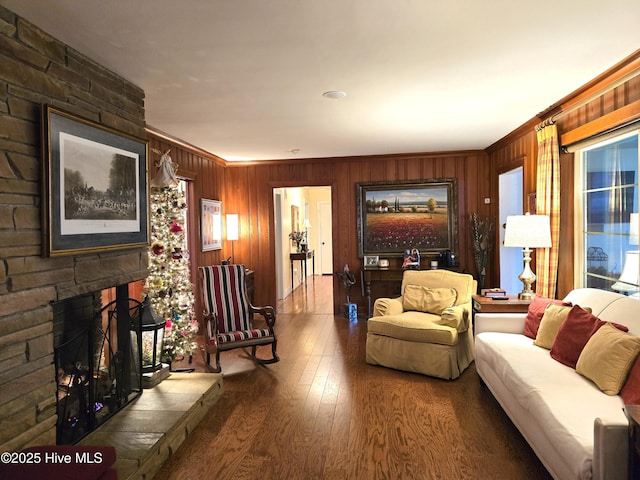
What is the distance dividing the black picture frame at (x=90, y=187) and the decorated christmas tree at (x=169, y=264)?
1.01 metres

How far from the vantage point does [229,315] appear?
4.71 meters

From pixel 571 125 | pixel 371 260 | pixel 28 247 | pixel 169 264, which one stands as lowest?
pixel 371 260

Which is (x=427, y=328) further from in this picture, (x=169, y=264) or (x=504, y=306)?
(x=169, y=264)

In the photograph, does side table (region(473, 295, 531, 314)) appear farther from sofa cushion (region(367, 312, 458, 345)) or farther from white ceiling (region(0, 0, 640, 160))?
white ceiling (region(0, 0, 640, 160))

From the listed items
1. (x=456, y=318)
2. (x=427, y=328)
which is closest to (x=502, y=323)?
(x=456, y=318)

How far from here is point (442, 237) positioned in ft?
21.7

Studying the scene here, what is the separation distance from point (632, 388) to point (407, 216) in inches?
180

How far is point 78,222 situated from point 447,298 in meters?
3.47

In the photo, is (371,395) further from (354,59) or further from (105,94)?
(105,94)

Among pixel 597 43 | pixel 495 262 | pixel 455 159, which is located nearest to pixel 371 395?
pixel 597 43

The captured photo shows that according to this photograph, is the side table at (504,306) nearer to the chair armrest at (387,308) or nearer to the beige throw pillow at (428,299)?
the beige throw pillow at (428,299)

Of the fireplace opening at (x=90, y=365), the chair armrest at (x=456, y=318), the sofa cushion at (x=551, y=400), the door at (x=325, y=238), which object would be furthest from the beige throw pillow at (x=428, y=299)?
the door at (x=325, y=238)

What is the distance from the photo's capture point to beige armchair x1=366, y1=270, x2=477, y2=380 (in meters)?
4.06

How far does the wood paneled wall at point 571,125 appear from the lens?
3043 millimetres
